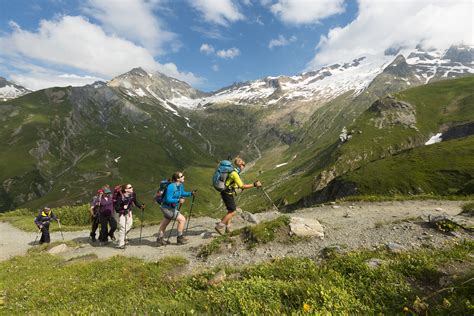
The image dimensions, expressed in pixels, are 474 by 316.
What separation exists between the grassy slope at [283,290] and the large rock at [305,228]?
181 inches

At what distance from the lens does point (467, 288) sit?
5684mm

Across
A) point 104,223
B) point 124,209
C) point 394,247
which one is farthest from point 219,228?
point 394,247

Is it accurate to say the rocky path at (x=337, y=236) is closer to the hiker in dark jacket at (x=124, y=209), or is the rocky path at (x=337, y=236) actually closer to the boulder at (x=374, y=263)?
the hiker in dark jacket at (x=124, y=209)

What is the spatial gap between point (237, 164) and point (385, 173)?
89.7 meters

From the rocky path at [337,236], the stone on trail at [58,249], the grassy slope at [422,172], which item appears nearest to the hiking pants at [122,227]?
the rocky path at [337,236]

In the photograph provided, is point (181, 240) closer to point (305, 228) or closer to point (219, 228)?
point (219, 228)

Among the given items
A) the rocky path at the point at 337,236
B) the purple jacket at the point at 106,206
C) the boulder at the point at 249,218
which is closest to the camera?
the rocky path at the point at 337,236

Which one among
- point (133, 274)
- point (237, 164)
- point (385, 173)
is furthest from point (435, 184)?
point (133, 274)

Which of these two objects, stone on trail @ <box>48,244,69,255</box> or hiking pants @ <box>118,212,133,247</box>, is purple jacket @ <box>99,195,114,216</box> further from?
stone on trail @ <box>48,244,69,255</box>

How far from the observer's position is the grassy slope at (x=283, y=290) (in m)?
6.09

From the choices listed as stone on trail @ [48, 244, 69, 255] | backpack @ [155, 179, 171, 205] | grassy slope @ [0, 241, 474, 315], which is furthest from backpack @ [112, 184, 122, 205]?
grassy slope @ [0, 241, 474, 315]

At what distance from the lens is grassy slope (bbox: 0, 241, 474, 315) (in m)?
6.09

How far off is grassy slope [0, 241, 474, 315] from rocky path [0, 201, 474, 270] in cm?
251

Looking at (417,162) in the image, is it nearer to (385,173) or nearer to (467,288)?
(385,173)
